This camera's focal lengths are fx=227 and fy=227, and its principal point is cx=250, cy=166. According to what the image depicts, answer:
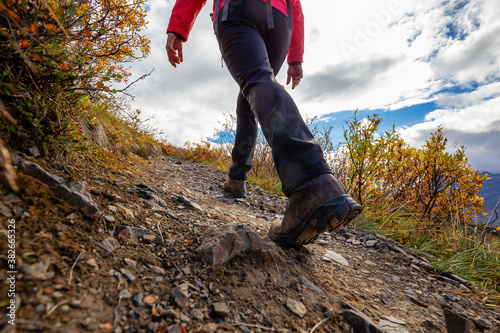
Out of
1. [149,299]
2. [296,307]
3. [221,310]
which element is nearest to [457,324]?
[296,307]

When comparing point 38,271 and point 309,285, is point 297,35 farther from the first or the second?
point 38,271

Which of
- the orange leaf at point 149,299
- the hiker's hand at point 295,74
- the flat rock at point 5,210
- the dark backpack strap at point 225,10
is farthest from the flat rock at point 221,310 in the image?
the hiker's hand at point 295,74

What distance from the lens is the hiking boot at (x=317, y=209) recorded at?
1.24 m

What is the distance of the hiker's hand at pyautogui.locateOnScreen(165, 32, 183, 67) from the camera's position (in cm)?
196

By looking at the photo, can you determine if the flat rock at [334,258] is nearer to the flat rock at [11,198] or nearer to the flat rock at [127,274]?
the flat rock at [127,274]

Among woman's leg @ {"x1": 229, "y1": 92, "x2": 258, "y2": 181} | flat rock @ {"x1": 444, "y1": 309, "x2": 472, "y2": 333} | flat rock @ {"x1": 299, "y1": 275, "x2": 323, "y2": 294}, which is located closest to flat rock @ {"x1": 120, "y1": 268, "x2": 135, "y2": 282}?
flat rock @ {"x1": 299, "y1": 275, "x2": 323, "y2": 294}

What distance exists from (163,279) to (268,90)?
1165 mm

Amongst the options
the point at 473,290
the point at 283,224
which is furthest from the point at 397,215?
the point at 283,224

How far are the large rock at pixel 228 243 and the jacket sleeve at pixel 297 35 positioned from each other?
205 cm

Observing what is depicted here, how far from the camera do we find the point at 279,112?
140 cm

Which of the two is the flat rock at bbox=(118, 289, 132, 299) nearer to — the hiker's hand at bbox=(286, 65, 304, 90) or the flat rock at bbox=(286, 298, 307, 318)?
the flat rock at bbox=(286, 298, 307, 318)

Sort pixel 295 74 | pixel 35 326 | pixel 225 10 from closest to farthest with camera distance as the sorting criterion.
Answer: pixel 35 326 < pixel 225 10 < pixel 295 74

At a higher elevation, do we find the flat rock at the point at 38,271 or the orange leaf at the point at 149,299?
the flat rock at the point at 38,271

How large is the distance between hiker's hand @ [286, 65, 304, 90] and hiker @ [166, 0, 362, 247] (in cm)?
67
